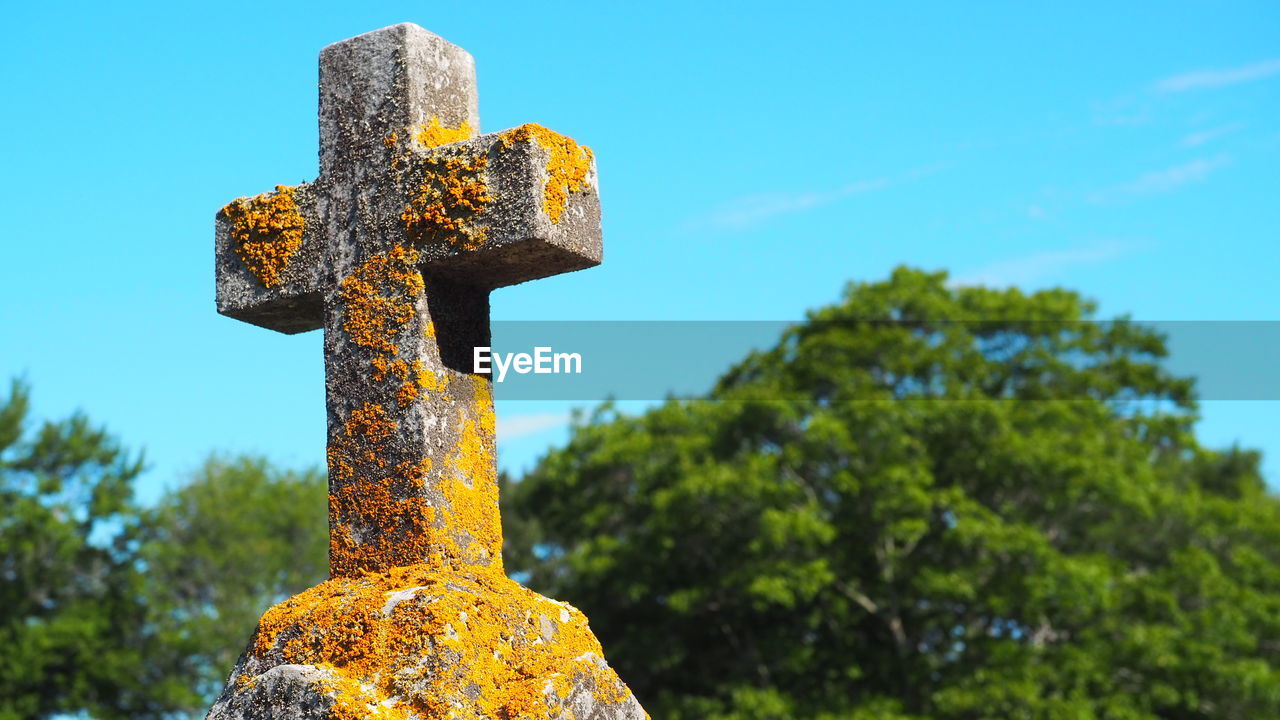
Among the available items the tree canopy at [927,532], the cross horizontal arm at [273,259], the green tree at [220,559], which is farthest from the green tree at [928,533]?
the cross horizontal arm at [273,259]

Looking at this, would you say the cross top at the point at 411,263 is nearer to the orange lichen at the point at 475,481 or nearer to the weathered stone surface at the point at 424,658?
the orange lichen at the point at 475,481

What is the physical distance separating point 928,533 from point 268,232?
1794 centimetres

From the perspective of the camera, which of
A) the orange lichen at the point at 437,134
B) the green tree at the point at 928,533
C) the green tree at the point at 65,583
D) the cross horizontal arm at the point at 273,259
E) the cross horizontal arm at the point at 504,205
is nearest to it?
the cross horizontal arm at the point at 504,205

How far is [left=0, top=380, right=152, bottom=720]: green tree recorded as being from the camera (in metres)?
30.3

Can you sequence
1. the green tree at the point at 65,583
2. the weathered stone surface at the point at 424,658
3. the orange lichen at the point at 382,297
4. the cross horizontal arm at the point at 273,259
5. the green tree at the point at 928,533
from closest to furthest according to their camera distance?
the weathered stone surface at the point at 424,658
the orange lichen at the point at 382,297
the cross horizontal arm at the point at 273,259
the green tree at the point at 928,533
the green tree at the point at 65,583

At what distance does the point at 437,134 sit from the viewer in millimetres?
4625

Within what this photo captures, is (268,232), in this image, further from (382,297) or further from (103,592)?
(103,592)

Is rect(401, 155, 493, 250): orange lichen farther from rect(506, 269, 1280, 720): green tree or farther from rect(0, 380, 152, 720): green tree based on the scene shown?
rect(0, 380, 152, 720): green tree

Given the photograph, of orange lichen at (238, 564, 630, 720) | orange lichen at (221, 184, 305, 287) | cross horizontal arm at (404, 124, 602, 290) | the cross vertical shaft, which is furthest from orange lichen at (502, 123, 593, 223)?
orange lichen at (238, 564, 630, 720)

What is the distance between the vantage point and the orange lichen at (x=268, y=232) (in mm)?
4781

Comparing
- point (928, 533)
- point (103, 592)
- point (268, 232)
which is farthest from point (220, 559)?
point (268, 232)

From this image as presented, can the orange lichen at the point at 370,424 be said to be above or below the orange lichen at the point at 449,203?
below

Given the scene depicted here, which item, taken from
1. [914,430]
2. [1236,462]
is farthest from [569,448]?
[1236,462]

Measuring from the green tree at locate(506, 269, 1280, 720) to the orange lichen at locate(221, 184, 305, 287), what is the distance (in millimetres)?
15410
